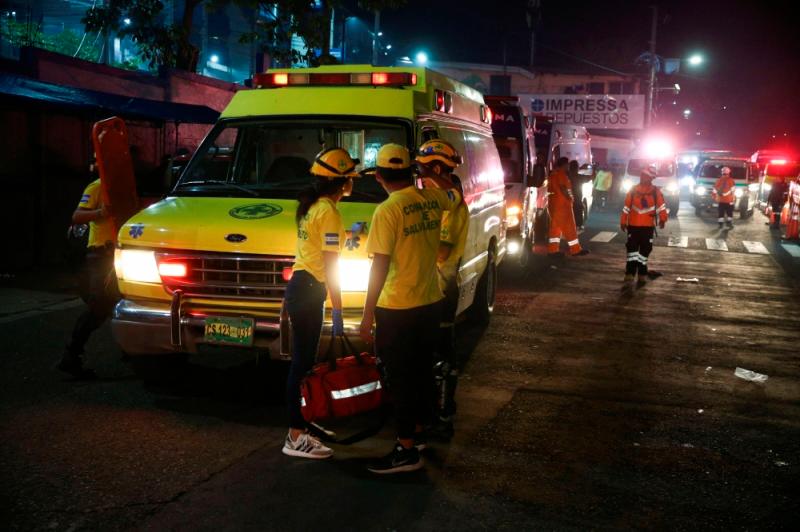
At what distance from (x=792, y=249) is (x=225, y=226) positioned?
1801 cm

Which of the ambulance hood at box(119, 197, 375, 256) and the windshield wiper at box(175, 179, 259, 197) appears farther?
the windshield wiper at box(175, 179, 259, 197)

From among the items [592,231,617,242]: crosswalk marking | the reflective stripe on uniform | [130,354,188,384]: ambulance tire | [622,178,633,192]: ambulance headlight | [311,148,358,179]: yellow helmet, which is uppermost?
[311,148,358,179]: yellow helmet

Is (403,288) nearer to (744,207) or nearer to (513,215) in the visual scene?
(513,215)

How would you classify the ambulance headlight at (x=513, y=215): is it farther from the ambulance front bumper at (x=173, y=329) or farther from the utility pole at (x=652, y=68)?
the utility pole at (x=652, y=68)

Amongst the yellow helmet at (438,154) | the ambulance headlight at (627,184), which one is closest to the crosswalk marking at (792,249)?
the ambulance headlight at (627,184)

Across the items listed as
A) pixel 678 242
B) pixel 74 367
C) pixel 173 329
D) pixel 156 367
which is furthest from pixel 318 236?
pixel 678 242

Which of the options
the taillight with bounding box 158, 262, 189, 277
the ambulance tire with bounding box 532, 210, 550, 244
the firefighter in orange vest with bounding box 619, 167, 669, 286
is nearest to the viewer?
the taillight with bounding box 158, 262, 189, 277

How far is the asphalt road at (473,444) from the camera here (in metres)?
4.50

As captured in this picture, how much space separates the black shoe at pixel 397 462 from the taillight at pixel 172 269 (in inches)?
82.2

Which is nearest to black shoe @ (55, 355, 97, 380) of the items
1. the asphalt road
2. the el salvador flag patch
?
the asphalt road

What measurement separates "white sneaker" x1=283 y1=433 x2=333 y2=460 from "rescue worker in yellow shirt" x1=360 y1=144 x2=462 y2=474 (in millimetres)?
355

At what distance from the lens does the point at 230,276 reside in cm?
609

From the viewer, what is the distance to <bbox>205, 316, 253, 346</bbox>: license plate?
5.91 m

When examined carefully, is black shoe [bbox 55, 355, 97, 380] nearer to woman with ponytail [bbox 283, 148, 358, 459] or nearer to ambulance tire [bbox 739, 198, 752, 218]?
woman with ponytail [bbox 283, 148, 358, 459]
